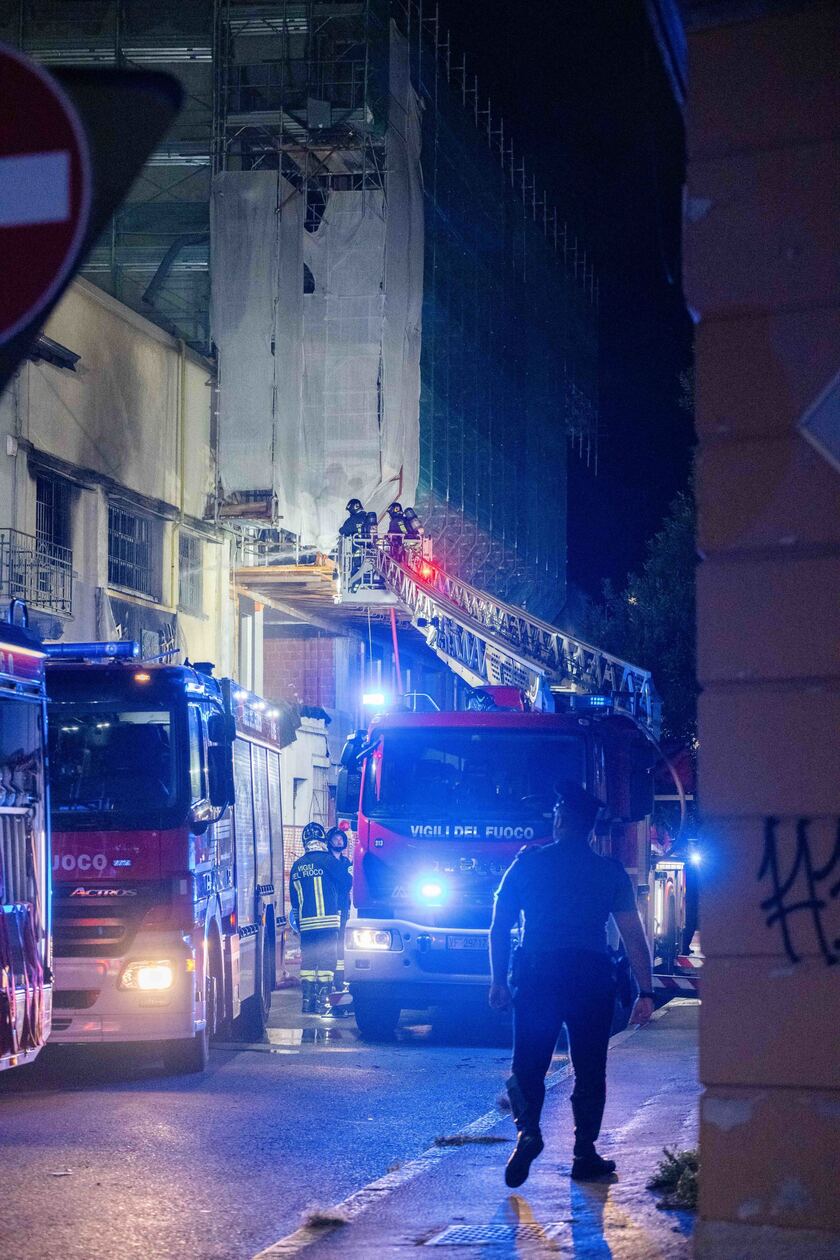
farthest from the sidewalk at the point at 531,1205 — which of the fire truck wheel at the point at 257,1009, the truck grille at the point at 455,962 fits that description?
the fire truck wheel at the point at 257,1009

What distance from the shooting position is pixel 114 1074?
1396cm

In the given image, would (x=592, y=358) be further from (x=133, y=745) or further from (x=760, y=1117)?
(x=760, y=1117)

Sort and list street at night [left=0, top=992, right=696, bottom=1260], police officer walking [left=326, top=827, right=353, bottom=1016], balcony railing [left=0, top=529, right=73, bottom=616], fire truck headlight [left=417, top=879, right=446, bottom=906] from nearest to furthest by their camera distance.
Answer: street at night [left=0, top=992, right=696, bottom=1260] < fire truck headlight [left=417, top=879, right=446, bottom=906] < police officer walking [left=326, top=827, right=353, bottom=1016] < balcony railing [left=0, top=529, right=73, bottom=616]

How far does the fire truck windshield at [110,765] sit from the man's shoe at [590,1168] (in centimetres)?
556

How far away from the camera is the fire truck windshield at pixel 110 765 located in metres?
13.3

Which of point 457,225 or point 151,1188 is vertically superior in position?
point 457,225

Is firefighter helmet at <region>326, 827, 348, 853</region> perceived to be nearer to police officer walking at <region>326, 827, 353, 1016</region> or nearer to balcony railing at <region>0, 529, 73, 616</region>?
police officer walking at <region>326, 827, 353, 1016</region>

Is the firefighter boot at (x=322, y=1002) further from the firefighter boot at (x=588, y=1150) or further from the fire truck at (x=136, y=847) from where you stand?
the firefighter boot at (x=588, y=1150)

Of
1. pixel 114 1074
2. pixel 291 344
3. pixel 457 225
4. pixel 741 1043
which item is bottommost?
pixel 114 1074

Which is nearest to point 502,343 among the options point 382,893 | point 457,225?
point 457,225

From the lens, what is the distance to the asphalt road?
7.80 m

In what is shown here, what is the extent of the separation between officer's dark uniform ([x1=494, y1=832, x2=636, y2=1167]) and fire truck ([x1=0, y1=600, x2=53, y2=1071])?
9.79 feet

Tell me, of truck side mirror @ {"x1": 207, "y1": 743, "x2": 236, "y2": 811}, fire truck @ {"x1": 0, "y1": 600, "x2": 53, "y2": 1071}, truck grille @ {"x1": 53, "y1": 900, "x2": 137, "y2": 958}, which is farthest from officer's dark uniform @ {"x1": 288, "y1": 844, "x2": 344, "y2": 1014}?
fire truck @ {"x1": 0, "y1": 600, "x2": 53, "y2": 1071}

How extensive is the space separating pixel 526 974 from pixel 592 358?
4690cm
